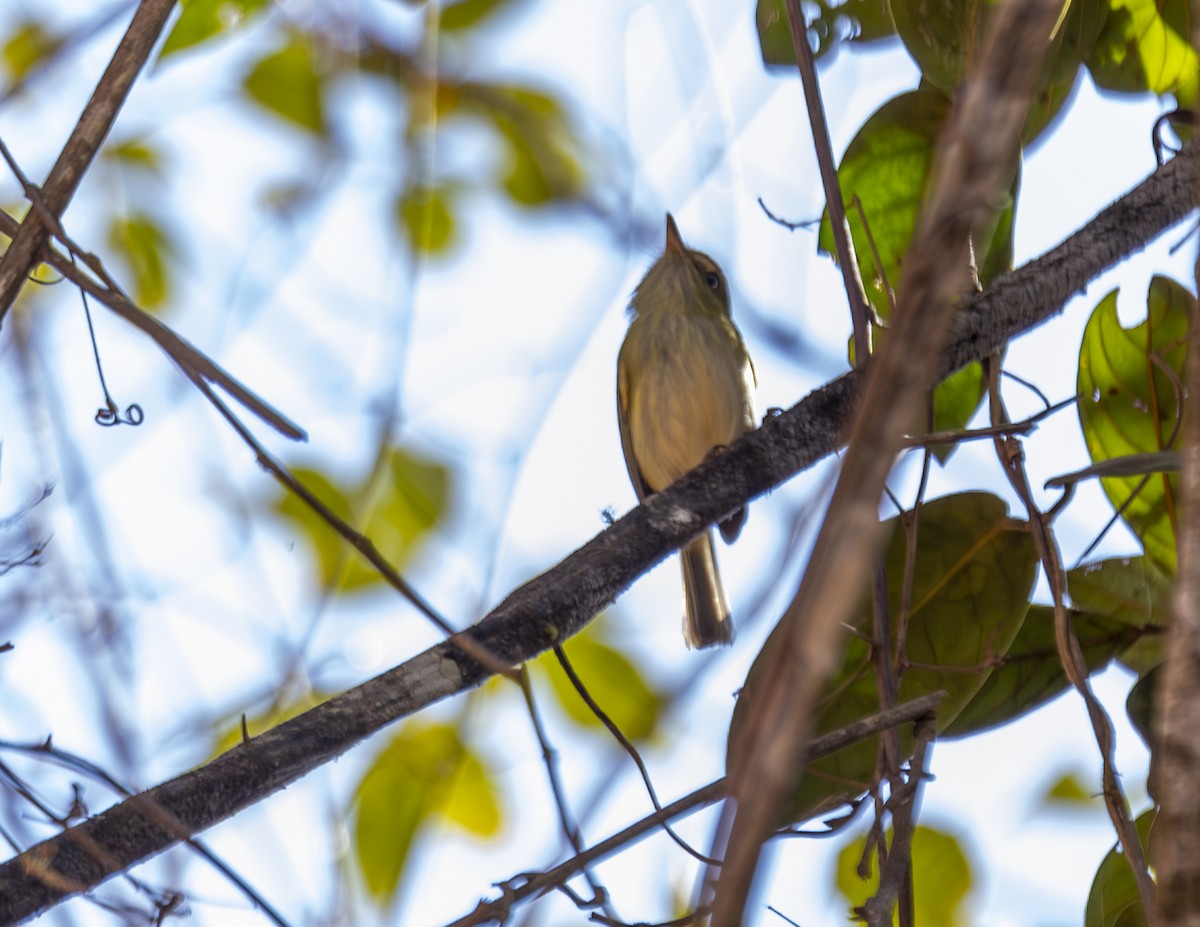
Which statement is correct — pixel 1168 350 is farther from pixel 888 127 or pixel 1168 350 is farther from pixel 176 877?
pixel 176 877

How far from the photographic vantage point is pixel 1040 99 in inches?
101

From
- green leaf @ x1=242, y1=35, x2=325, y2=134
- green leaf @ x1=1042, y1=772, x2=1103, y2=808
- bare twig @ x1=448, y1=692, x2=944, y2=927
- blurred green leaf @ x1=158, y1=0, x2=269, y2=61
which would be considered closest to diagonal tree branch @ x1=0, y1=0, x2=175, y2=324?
blurred green leaf @ x1=158, y1=0, x2=269, y2=61

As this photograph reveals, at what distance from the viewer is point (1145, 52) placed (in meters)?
2.55

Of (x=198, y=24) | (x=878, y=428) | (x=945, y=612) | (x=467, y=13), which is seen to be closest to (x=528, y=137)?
(x=467, y=13)

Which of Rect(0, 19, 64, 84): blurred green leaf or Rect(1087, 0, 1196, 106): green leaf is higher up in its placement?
Rect(0, 19, 64, 84): blurred green leaf

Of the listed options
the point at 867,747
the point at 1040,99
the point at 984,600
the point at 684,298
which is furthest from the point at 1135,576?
the point at 684,298

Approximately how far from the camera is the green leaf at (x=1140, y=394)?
7.80 feet

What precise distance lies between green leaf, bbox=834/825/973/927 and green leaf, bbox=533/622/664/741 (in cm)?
54

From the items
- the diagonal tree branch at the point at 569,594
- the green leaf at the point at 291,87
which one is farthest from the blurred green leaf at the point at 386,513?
the diagonal tree branch at the point at 569,594

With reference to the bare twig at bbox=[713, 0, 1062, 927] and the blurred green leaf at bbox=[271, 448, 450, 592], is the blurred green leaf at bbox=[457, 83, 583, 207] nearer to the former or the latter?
the blurred green leaf at bbox=[271, 448, 450, 592]

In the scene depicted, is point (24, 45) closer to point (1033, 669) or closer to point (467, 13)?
point (467, 13)

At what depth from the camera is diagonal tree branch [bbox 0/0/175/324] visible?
1864 mm

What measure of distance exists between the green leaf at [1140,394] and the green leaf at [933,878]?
726 millimetres

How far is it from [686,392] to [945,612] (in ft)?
7.56
